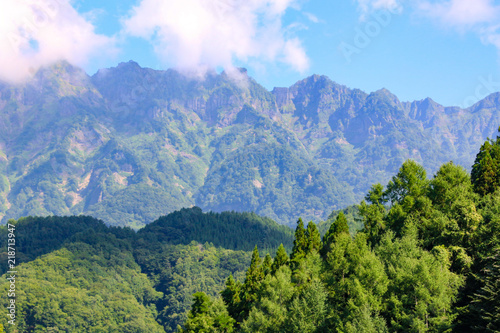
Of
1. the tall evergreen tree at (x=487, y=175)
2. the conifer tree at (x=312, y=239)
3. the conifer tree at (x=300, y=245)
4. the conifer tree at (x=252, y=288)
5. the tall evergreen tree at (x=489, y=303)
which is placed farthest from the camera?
the conifer tree at (x=312, y=239)

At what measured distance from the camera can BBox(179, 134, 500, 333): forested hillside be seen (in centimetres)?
5791

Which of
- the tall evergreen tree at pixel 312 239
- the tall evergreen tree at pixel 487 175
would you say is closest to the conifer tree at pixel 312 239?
the tall evergreen tree at pixel 312 239

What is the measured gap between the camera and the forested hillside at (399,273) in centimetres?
5791

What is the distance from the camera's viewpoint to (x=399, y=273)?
61906mm

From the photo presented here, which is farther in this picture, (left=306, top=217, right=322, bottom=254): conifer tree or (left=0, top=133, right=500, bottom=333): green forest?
(left=306, top=217, right=322, bottom=254): conifer tree

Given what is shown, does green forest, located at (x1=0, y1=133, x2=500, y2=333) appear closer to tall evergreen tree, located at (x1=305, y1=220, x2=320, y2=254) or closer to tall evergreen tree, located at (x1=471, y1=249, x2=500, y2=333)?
tall evergreen tree, located at (x1=471, y1=249, x2=500, y2=333)

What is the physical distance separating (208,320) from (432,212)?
41819 millimetres

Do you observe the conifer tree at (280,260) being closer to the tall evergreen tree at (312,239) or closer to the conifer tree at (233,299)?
the tall evergreen tree at (312,239)

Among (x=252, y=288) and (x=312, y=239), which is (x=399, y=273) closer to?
(x=312, y=239)

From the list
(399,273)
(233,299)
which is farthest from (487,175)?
(233,299)

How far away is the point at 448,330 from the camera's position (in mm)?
55812

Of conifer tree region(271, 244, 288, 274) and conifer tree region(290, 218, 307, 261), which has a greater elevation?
conifer tree region(290, 218, 307, 261)

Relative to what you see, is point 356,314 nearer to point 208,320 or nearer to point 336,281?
point 336,281

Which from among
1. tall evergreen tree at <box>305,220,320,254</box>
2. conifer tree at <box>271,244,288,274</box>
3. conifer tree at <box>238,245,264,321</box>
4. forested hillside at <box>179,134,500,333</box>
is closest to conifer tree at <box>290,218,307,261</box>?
forested hillside at <box>179,134,500,333</box>
